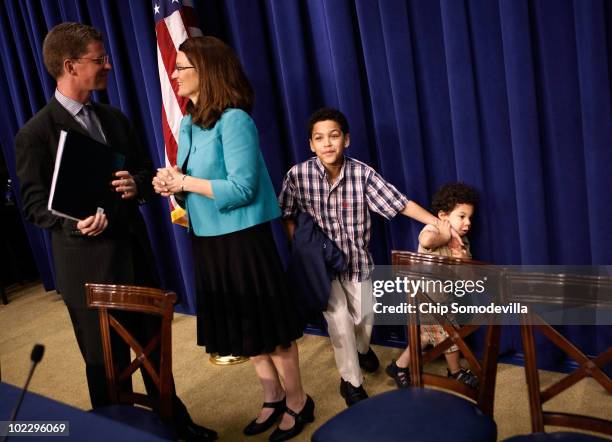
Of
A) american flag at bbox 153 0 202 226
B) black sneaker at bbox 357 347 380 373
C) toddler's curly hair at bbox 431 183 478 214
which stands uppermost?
american flag at bbox 153 0 202 226

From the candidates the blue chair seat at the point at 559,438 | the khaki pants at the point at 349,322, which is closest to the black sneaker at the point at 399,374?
the khaki pants at the point at 349,322

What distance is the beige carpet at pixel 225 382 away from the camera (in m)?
2.09

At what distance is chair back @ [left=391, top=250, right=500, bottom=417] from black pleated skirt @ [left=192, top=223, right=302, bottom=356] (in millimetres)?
522

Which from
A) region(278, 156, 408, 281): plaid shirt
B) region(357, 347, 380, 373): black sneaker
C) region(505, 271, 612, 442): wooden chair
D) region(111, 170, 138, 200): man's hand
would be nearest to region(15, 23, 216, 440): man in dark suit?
region(111, 170, 138, 200): man's hand

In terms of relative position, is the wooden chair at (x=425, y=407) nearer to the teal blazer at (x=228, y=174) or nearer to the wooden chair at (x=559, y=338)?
the wooden chair at (x=559, y=338)

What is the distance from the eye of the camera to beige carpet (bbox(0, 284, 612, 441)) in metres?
2.09

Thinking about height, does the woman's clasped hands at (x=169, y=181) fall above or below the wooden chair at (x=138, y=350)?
above

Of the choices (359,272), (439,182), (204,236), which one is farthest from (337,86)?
(204,236)

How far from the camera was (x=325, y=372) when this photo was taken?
2590 mm

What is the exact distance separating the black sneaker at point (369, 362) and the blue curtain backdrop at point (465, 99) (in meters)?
0.24

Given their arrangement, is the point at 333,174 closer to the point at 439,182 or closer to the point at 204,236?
the point at 439,182

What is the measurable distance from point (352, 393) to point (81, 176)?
130 centimetres

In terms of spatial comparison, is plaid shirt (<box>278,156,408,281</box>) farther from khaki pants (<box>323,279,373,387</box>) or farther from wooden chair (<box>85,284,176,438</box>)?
wooden chair (<box>85,284,176,438</box>)

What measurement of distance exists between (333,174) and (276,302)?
2.07 feet
